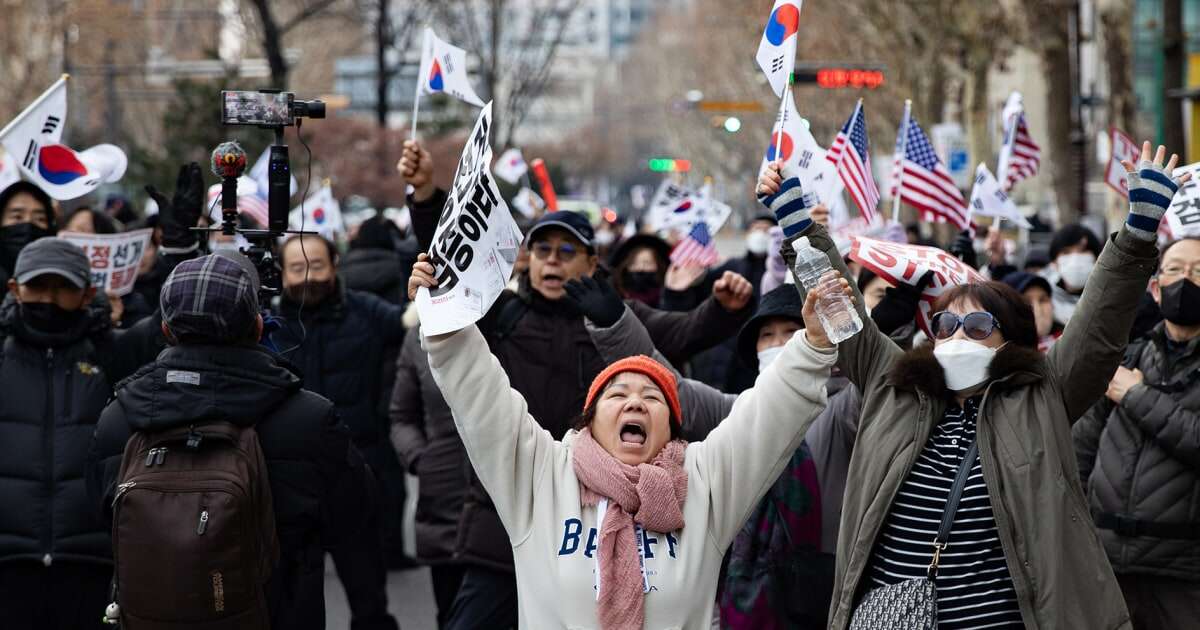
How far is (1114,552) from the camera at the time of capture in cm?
602

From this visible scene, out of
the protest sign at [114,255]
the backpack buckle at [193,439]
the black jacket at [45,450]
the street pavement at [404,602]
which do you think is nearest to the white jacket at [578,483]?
the backpack buckle at [193,439]

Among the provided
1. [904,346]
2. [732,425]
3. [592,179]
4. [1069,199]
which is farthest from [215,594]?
[592,179]

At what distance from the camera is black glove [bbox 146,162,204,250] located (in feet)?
19.8

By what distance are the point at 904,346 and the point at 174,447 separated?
2575mm

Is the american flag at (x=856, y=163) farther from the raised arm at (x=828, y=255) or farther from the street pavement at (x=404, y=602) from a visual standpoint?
the raised arm at (x=828, y=255)

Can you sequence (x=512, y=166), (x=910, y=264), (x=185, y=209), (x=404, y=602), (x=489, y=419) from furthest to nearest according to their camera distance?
1. (x=512, y=166)
2. (x=404, y=602)
3. (x=185, y=209)
4. (x=910, y=264)
5. (x=489, y=419)

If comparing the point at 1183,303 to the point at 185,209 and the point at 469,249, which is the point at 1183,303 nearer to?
the point at 469,249

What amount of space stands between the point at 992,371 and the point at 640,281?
4.62 meters

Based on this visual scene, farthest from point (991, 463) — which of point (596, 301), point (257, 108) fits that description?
point (257, 108)

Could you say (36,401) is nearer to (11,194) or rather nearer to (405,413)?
(405,413)

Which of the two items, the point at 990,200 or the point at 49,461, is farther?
the point at 990,200

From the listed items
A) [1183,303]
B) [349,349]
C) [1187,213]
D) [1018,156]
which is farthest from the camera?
[1018,156]

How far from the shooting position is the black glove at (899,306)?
566cm

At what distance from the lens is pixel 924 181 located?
9641 millimetres
